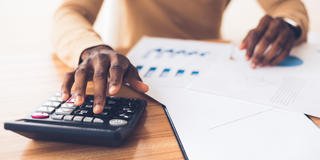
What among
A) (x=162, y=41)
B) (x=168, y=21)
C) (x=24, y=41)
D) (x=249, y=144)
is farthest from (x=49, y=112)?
(x=24, y=41)

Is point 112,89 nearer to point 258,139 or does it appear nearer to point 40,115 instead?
point 40,115

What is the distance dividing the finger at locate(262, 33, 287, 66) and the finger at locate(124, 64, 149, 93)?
31 centimetres

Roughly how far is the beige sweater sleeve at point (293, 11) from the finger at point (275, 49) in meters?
0.12

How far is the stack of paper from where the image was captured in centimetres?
32

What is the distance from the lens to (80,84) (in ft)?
1.29

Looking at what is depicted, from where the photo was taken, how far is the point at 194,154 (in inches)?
12.1

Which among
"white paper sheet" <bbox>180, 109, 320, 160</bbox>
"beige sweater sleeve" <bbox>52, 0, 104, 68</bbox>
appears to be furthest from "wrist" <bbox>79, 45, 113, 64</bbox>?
"white paper sheet" <bbox>180, 109, 320, 160</bbox>

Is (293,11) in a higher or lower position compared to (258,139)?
higher

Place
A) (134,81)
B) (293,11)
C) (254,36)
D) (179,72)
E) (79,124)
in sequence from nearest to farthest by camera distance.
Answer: (79,124)
(134,81)
(179,72)
(254,36)
(293,11)

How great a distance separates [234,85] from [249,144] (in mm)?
170

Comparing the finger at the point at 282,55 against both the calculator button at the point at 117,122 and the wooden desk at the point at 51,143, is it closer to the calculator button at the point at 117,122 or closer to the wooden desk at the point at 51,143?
the wooden desk at the point at 51,143

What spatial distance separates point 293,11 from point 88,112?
2.31 ft

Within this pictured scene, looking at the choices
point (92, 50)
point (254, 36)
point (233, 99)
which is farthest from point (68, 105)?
point (254, 36)

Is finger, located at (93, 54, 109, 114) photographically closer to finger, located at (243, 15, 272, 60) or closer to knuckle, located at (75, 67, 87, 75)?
knuckle, located at (75, 67, 87, 75)
